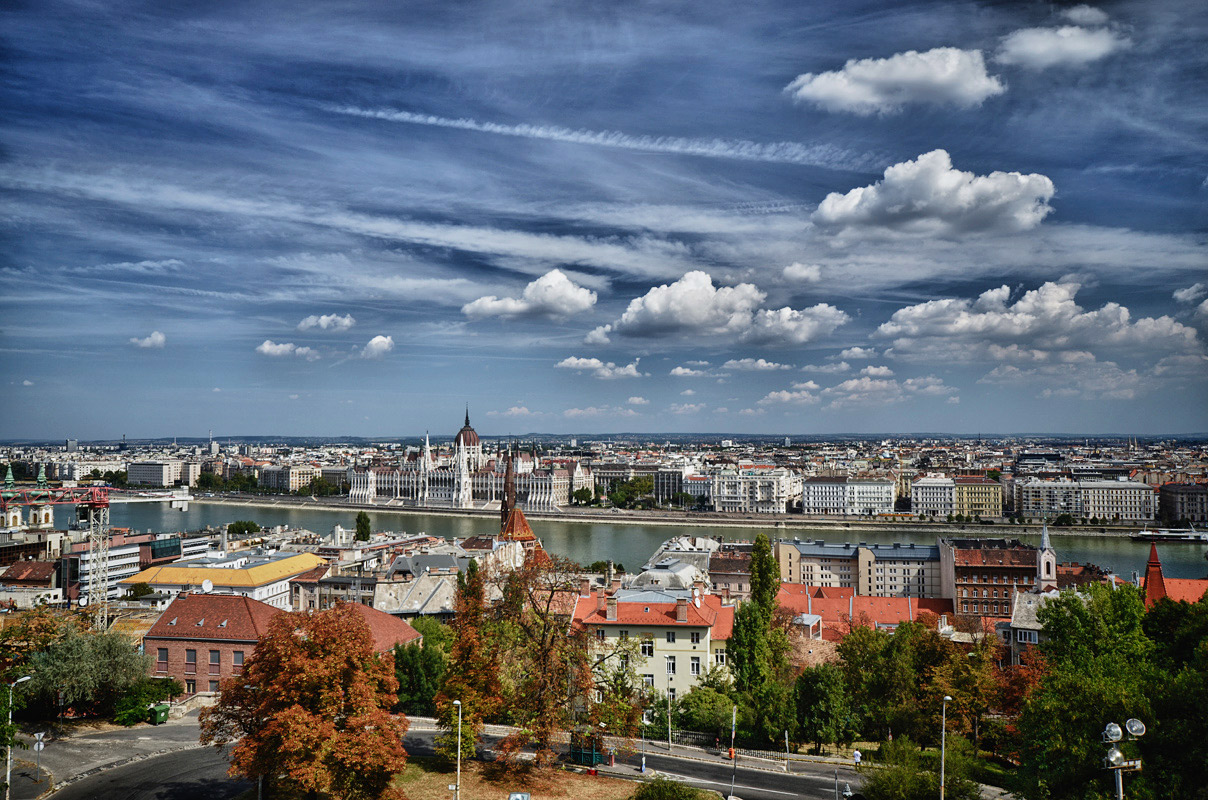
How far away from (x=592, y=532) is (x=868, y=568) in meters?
34.6

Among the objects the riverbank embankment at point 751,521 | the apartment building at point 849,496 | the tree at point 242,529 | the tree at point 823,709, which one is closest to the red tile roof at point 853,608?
the tree at point 823,709

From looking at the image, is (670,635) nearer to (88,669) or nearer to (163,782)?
(163,782)

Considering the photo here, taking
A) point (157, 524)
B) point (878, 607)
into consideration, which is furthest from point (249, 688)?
point (157, 524)

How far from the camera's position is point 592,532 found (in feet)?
230

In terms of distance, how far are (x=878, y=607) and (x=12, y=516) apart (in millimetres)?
49541

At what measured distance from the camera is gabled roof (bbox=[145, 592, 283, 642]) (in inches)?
735

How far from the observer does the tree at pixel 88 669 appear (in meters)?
15.3

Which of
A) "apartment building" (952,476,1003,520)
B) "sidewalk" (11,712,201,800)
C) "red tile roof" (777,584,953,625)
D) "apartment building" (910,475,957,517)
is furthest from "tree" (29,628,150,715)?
"apartment building" (952,476,1003,520)

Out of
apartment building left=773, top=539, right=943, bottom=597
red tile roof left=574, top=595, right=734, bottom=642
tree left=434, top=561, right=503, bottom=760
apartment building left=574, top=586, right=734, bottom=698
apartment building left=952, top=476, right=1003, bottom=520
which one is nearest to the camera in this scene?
tree left=434, top=561, right=503, bottom=760

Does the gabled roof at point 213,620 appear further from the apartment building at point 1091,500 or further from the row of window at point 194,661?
the apartment building at point 1091,500

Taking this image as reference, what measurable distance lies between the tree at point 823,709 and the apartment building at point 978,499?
6989 centimetres

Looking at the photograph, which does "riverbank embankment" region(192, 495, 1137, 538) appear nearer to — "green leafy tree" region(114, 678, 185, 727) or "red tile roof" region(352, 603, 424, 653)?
"red tile roof" region(352, 603, 424, 653)

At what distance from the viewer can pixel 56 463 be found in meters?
136

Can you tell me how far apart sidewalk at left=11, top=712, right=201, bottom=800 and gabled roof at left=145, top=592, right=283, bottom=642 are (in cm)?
225
